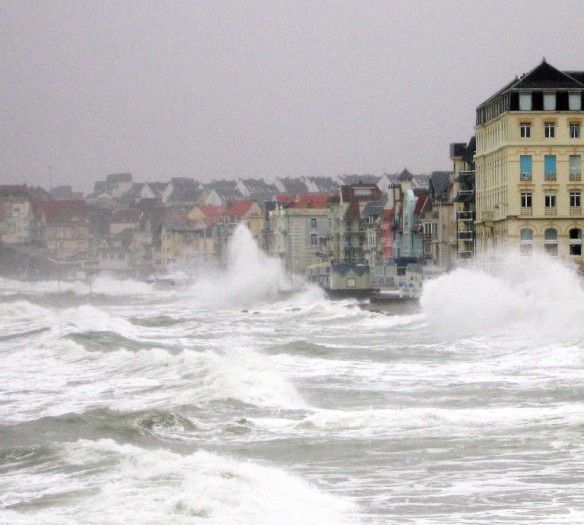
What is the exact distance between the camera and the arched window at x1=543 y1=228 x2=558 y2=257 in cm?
6650

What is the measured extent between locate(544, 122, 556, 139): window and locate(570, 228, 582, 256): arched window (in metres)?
4.40

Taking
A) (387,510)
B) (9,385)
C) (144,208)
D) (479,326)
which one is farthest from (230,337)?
(144,208)

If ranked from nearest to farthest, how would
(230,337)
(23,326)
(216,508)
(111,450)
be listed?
A: (216,508) → (111,450) → (230,337) → (23,326)

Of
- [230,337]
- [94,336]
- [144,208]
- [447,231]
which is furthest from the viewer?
[144,208]

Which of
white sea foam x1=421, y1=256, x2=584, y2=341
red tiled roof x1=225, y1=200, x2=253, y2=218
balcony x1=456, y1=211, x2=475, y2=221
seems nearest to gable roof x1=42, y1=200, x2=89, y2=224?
red tiled roof x1=225, y1=200, x2=253, y2=218

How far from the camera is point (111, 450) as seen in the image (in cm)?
2173

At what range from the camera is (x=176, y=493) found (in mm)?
17734

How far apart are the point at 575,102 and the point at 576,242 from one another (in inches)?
252

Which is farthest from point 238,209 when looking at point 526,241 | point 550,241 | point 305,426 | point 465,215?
point 305,426

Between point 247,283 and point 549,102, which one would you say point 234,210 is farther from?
point 549,102

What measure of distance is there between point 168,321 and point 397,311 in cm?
1098

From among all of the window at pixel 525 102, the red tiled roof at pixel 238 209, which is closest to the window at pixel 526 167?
the window at pixel 525 102

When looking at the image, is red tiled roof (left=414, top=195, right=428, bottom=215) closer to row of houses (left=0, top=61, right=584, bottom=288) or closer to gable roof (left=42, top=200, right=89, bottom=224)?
row of houses (left=0, top=61, right=584, bottom=288)

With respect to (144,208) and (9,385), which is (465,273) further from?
(144,208)
